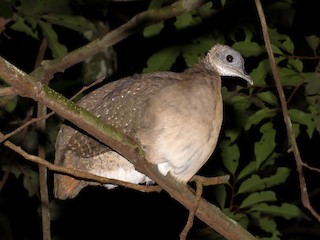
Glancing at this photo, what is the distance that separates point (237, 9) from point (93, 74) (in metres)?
1.45

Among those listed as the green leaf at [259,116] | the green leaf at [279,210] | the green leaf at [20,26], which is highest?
the green leaf at [20,26]

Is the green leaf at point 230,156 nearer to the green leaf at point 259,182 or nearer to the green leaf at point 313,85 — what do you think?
the green leaf at point 259,182

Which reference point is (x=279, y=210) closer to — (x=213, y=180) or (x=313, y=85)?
(x=313, y=85)

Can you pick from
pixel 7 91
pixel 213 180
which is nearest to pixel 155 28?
pixel 213 180

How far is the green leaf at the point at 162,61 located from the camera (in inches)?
215

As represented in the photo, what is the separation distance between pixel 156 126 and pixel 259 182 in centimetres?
191

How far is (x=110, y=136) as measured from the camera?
10.2 ft

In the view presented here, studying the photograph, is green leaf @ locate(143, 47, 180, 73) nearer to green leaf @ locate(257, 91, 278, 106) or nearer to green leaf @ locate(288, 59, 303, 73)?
green leaf @ locate(257, 91, 278, 106)

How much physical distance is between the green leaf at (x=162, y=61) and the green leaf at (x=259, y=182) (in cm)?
103

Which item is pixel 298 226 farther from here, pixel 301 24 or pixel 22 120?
pixel 22 120

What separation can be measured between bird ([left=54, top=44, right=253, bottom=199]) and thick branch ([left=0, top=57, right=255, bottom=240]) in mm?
187

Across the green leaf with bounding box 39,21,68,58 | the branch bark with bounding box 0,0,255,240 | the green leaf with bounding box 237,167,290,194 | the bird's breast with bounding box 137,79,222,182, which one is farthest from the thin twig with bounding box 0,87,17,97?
the green leaf with bounding box 237,167,290,194

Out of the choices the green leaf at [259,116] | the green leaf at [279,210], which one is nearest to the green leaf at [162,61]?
the green leaf at [259,116]

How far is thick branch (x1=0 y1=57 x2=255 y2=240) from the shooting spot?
9.52ft
